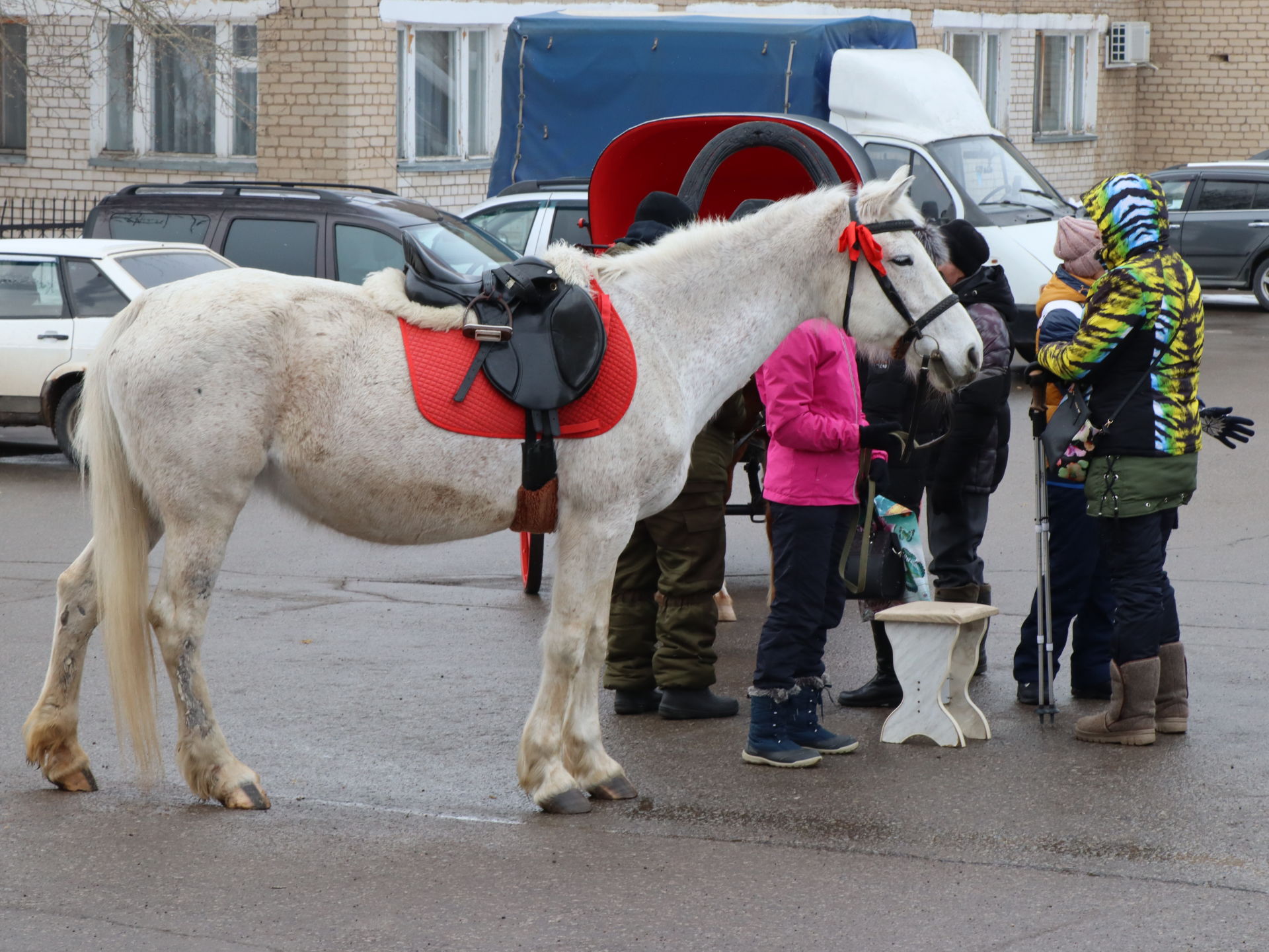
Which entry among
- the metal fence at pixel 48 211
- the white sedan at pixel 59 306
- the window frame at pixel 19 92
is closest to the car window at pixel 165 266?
the white sedan at pixel 59 306

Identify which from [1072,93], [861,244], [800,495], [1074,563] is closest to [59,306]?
[800,495]

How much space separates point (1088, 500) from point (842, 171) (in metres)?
2.20

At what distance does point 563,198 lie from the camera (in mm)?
15539

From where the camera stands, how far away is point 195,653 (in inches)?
207

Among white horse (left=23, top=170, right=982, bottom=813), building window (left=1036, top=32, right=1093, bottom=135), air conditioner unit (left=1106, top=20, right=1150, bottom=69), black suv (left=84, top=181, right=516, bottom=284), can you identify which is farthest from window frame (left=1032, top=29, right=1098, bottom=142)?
white horse (left=23, top=170, right=982, bottom=813)

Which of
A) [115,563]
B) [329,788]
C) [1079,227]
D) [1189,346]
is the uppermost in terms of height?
[1079,227]

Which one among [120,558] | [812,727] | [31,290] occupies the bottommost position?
[812,727]

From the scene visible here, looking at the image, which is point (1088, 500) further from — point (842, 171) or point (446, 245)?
point (446, 245)

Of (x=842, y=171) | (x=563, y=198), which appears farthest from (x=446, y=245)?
(x=842, y=171)

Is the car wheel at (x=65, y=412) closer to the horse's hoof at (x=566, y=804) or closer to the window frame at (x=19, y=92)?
the horse's hoof at (x=566, y=804)

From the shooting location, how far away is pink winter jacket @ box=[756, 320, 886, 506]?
19.2 ft

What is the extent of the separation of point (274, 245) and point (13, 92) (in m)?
10.1

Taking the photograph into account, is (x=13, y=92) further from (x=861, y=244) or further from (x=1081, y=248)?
(x=861, y=244)

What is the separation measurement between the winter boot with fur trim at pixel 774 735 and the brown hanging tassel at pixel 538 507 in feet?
3.64
